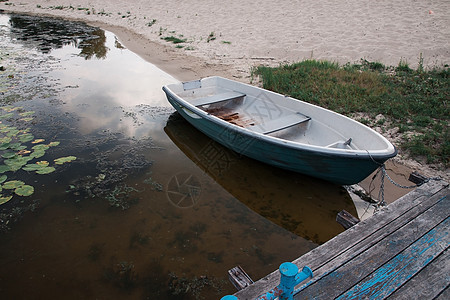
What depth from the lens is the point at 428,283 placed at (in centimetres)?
234

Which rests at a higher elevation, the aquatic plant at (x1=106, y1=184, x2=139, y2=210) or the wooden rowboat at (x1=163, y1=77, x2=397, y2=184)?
the wooden rowboat at (x1=163, y1=77, x2=397, y2=184)

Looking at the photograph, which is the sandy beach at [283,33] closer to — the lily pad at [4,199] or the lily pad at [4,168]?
the lily pad at [4,168]

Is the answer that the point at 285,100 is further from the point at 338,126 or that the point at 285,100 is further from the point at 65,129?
the point at 65,129

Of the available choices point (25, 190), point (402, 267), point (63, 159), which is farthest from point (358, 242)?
point (63, 159)

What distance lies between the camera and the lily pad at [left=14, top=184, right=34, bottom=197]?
14.5 ft

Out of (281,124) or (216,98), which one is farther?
(216,98)

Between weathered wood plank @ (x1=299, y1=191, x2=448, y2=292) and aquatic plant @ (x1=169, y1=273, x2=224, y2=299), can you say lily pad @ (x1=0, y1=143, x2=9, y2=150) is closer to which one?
aquatic plant @ (x1=169, y1=273, x2=224, y2=299)

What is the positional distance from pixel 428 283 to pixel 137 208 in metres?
3.57

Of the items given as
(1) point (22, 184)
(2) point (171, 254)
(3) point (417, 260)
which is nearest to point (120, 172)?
(1) point (22, 184)

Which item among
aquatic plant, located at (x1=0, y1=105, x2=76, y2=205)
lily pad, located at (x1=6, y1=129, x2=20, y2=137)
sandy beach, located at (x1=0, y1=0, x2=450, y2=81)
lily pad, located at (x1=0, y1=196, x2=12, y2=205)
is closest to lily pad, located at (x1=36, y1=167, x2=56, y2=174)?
aquatic plant, located at (x1=0, y1=105, x2=76, y2=205)

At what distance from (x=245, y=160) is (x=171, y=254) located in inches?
93.8

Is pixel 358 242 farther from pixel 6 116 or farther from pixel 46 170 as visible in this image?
pixel 6 116

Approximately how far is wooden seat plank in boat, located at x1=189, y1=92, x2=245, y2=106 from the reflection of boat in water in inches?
42.2

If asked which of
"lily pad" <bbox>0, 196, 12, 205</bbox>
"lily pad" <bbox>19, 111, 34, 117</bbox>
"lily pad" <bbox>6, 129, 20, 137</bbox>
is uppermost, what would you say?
"lily pad" <bbox>19, 111, 34, 117</bbox>
